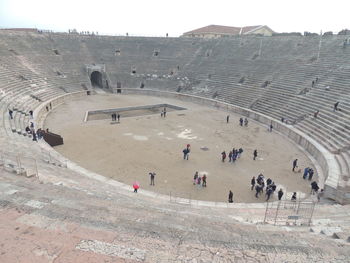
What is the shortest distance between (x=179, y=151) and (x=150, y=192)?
596 cm

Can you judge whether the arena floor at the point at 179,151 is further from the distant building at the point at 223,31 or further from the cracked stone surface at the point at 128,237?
the distant building at the point at 223,31

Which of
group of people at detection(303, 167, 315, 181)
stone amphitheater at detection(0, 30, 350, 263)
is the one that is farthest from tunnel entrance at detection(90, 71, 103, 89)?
group of people at detection(303, 167, 315, 181)

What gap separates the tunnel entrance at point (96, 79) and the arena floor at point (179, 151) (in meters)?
14.2

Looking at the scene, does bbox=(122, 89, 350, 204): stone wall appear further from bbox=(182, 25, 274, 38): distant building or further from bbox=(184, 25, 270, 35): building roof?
bbox=(184, 25, 270, 35): building roof

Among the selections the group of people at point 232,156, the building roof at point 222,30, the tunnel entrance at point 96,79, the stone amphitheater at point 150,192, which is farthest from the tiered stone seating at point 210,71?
the building roof at point 222,30

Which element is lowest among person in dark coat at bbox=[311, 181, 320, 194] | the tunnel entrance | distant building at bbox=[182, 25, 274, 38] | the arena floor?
the arena floor

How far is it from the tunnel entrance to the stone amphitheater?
0.16 metres

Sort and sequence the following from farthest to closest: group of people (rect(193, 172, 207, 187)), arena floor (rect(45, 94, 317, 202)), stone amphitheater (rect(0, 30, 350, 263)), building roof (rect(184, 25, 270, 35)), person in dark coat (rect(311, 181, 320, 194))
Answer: building roof (rect(184, 25, 270, 35)) < arena floor (rect(45, 94, 317, 202)) < group of people (rect(193, 172, 207, 187)) < person in dark coat (rect(311, 181, 320, 194)) < stone amphitheater (rect(0, 30, 350, 263))

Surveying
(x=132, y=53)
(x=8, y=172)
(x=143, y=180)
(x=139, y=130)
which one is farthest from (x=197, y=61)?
(x=8, y=172)

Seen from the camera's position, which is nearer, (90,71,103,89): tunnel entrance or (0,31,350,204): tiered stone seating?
(0,31,350,204): tiered stone seating

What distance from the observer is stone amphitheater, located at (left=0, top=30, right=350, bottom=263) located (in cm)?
564

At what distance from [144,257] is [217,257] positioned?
1438mm

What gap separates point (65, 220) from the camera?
6.40m

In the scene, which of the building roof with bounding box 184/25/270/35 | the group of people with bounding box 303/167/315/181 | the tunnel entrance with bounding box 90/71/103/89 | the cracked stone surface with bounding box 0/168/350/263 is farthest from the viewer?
the building roof with bounding box 184/25/270/35
